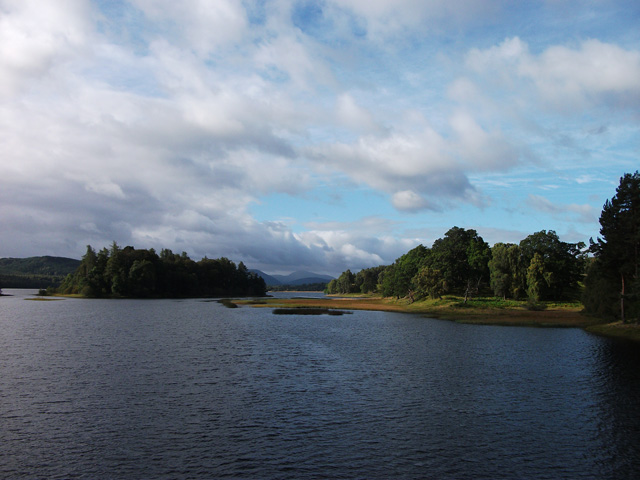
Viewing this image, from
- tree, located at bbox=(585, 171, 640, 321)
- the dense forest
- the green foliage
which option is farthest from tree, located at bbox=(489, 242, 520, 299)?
tree, located at bbox=(585, 171, 640, 321)

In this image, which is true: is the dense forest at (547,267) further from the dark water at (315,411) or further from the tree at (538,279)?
the dark water at (315,411)

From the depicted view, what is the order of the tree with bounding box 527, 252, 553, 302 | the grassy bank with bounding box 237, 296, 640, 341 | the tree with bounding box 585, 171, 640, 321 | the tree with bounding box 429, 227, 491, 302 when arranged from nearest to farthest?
the tree with bounding box 585, 171, 640, 321
the grassy bank with bounding box 237, 296, 640, 341
the tree with bounding box 527, 252, 553, 302
the tree with bounding box 429, 227, 491, 302

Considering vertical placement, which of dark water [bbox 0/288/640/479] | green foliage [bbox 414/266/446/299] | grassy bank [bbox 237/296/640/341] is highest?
green foliage [bbox 414/266/446/299]

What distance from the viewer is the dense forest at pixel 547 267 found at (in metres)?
78.1

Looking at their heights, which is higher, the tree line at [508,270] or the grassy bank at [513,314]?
the tree line at [508,270]

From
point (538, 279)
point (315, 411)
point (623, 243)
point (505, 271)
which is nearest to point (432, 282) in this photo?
point (505, 271)

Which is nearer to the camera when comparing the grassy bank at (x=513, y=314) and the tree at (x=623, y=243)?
the tree at (x=623, y=243)

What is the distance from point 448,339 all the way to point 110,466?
56146 mm

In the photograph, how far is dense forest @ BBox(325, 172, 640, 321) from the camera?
78062mm

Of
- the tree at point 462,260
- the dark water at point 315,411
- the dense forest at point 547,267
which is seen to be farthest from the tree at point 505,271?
the dark water at point 315,411

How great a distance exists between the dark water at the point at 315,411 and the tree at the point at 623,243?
25225 mm

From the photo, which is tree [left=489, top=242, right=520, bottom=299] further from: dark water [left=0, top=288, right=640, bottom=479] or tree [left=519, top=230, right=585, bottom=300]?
dark water [left=0, top=288, right=640, bottom=479]

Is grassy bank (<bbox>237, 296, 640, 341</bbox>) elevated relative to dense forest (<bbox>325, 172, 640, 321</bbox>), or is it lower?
lower

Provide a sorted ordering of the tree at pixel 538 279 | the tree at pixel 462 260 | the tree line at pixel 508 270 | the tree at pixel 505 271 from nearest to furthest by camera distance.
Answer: the tree at pixel 538 279, the tree line at pixel 508 270, the tree at pixel 505 271, the tree at pixel 462 260
